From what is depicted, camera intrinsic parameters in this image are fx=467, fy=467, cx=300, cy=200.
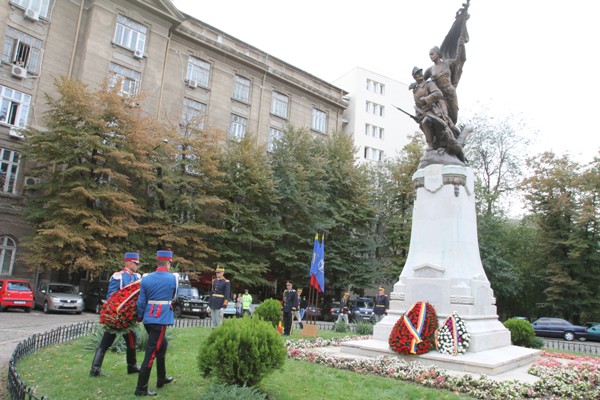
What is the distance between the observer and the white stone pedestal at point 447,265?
11.1 metres

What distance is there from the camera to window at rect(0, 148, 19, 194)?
2620 centimetres

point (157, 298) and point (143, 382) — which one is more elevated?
point (157, 298)

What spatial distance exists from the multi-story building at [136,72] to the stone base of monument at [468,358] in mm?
21639

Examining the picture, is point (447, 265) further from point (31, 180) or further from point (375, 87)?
point (375, 87)

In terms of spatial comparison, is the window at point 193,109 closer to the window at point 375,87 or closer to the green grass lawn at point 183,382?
the window at point 375,87

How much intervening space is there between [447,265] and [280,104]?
103 ft

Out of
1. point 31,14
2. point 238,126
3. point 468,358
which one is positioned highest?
point 31,14

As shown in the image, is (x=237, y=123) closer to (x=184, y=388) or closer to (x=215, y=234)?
(x=215, y=234)

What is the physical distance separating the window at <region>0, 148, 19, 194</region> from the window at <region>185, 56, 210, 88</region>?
42.7ft

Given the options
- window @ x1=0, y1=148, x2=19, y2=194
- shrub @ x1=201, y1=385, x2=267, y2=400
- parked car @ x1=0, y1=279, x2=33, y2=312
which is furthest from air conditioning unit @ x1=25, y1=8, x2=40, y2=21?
shrub @ x1=201, y1=385, x2=267, y2=400

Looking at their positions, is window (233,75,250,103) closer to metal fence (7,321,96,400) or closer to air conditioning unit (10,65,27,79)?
air conditioning unit (10,65,27,79)

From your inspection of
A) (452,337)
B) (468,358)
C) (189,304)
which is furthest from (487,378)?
(189,304)

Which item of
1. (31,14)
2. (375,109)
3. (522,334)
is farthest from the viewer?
(375,109)

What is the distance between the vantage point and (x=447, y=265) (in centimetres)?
1176
